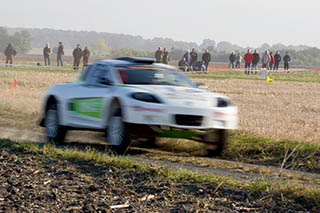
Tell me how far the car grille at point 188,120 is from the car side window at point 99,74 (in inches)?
71.7

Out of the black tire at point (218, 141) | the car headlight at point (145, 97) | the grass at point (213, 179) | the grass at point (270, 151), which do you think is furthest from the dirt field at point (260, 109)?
the grass at point (213, 179)

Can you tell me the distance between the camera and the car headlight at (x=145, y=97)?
10.4 metres

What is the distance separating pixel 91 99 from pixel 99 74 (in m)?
0.53

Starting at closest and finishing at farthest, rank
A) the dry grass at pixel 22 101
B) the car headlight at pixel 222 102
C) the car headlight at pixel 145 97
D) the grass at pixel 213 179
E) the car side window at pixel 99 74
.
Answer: the grass at pixel 213 179 < the car headlight at pixel 145 97 < the car headlight at pixel 222 102 < the car side window at pixel 99 74 < the dry grass at pixel 22 101

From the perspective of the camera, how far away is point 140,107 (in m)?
10.3

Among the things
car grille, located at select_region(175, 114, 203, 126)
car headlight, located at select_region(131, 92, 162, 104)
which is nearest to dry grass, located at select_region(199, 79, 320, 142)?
car grille, located at select_region(175, 114, 203, 126)

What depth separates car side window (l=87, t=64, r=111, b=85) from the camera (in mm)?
11805

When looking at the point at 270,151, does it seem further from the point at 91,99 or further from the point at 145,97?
the point at 91,99

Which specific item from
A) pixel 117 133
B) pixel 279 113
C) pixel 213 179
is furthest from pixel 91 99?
pixel 279 113

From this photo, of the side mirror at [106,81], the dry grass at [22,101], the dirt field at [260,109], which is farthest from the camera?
the dry grass at [22,101]

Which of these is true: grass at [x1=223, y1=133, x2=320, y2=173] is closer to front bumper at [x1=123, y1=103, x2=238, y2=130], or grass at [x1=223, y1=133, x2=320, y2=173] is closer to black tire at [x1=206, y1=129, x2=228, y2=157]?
black tire at [x1=206, y1=129, x2=228, y2=157]

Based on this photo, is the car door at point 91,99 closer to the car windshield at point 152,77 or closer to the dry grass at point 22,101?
the car windshield at point 152,77

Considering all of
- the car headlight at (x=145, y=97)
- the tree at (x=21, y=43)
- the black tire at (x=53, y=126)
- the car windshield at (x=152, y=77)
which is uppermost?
the car windshield at (x=152, y=77)

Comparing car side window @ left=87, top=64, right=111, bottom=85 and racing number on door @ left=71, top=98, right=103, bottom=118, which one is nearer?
racing number on door @ left=71, top=98, right=103, bottom=118
